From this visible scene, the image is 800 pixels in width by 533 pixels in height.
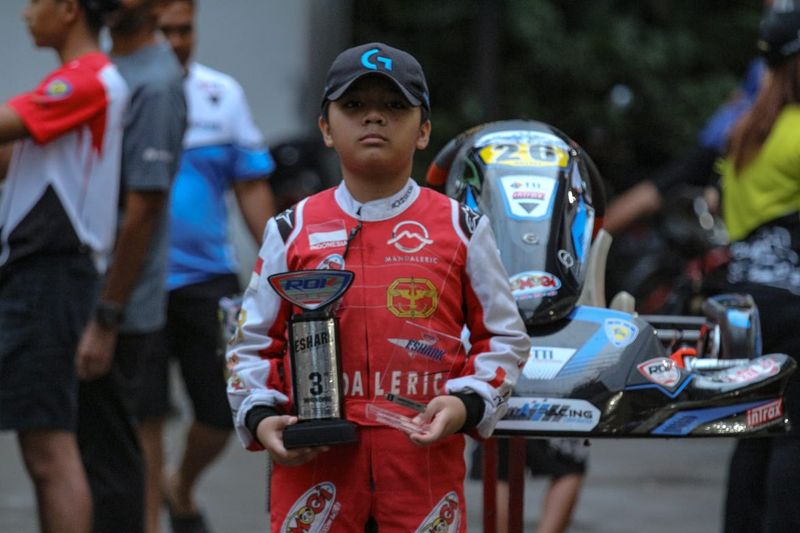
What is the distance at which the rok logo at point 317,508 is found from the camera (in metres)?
3.71

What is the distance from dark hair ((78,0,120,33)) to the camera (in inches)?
219

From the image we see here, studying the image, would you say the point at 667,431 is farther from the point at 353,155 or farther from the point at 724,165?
the point at 724,165

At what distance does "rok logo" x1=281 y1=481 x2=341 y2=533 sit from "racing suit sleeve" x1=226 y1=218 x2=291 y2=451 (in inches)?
6.0

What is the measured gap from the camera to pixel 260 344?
3.78 meters

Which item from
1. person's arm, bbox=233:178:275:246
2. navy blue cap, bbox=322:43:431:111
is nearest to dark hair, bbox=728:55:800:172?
navy blue cap, bbox=322:43:431:111

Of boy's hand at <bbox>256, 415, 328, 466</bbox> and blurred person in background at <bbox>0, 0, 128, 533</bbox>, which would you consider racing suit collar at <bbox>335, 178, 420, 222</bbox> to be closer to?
boy's hand at <bbox>256, 415, 328, 466</bbox>

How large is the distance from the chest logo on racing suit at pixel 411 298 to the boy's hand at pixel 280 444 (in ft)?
1.04

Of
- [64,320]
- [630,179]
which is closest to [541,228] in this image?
[64,320]

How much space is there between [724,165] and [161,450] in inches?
95.1

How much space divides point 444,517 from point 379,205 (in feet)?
2.20

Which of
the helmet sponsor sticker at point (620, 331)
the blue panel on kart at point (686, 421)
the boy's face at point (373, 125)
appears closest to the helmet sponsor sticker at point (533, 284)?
the helmet sponsor sticker at point (620, 331)

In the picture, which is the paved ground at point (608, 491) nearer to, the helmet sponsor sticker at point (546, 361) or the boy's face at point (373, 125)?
the helmet sponsor sticker at point (546, 361)

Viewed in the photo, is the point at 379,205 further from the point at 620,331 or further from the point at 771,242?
the point at 771,242

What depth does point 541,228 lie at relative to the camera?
437 centimetres
